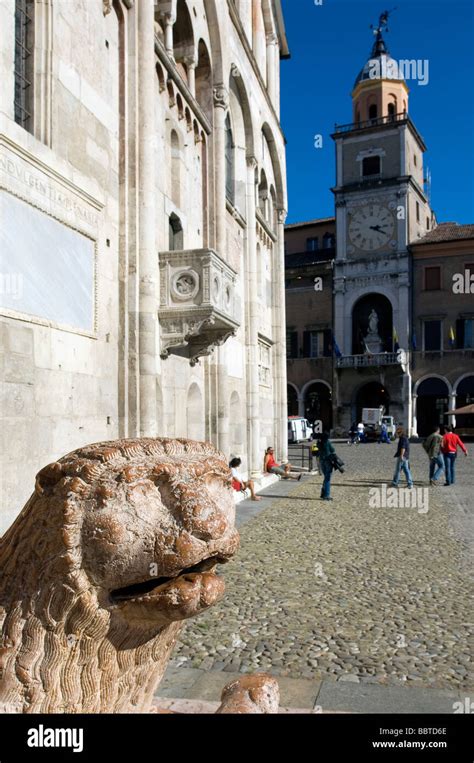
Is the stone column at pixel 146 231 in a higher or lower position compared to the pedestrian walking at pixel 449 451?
higher

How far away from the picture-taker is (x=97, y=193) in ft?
28.1

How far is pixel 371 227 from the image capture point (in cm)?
5025

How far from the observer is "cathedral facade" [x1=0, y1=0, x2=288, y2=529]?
262 inches

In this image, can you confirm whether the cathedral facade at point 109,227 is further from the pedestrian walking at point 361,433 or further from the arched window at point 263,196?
the pedestrian walking at point 361,433

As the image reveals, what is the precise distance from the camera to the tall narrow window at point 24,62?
→ 734 cm

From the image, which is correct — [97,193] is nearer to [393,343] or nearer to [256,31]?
[256,31]

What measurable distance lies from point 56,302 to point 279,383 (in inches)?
680

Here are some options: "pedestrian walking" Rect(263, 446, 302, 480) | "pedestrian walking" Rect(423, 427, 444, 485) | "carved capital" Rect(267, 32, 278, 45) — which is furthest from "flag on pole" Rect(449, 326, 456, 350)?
"pedestrian walking" Rect(263, 446, 302, 480)

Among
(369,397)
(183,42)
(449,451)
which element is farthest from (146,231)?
(369,397)

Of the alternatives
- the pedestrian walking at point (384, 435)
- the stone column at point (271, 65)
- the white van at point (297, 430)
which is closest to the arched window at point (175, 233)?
the stone column at point (271, 65)

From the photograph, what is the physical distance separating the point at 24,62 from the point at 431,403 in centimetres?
4493

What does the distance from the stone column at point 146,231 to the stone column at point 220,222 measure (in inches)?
184

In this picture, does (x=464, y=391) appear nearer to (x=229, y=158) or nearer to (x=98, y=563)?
(x=229, y=158)

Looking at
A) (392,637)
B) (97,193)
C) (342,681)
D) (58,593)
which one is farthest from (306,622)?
(97,193)
